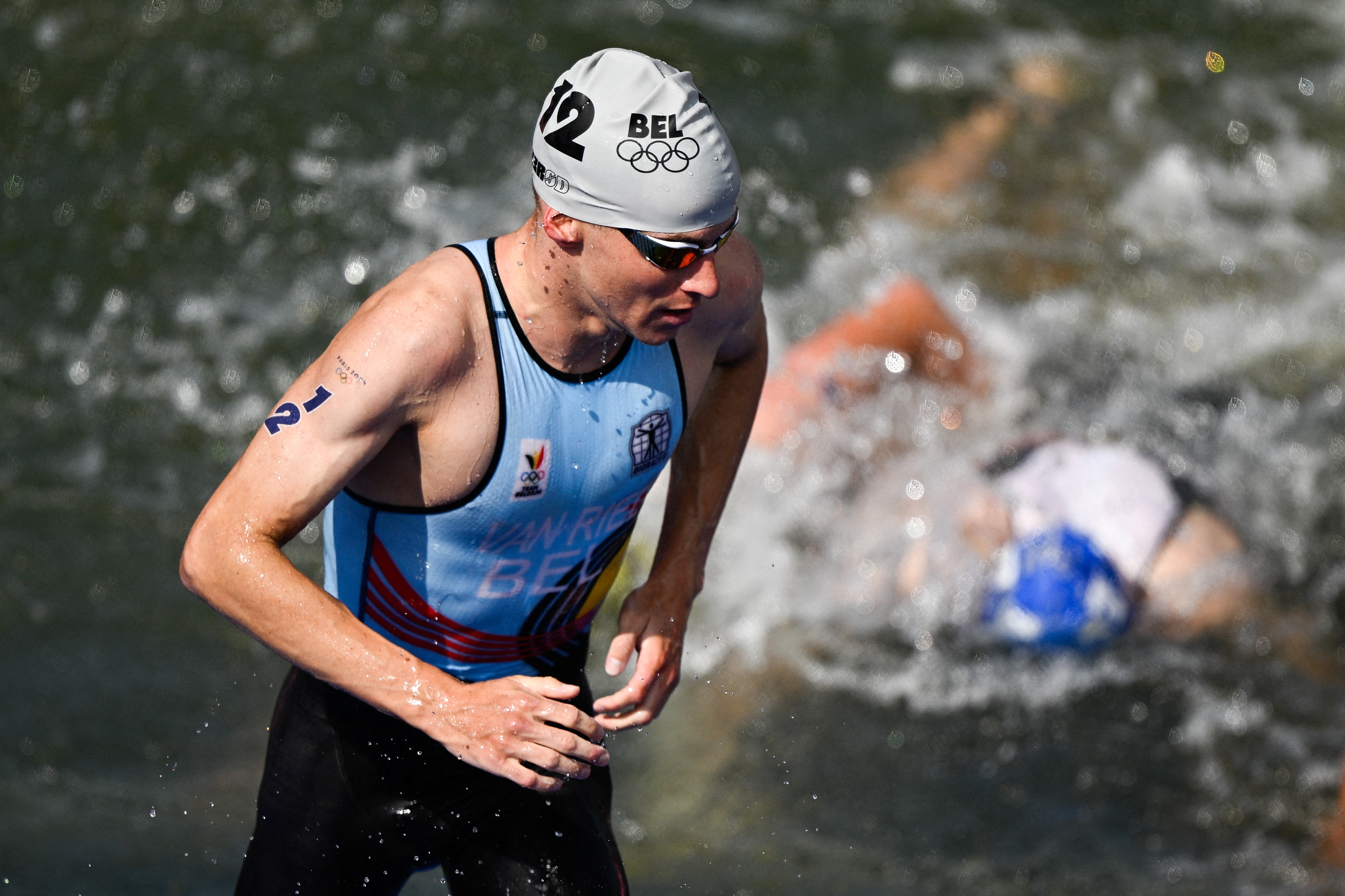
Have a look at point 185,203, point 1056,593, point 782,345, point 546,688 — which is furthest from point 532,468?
point 185,203

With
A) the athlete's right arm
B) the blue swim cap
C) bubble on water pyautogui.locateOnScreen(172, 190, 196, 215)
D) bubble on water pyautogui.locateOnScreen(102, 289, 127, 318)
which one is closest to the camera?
the athlete's right arm

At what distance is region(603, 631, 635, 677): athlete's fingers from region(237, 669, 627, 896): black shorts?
0.30 metres

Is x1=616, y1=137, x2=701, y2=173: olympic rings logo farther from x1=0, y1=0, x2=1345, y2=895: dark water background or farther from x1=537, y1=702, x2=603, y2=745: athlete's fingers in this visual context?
x1=0, y1=0, x2=1345, y2=895: dark water background

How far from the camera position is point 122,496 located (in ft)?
19.4

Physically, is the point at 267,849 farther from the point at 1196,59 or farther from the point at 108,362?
the point at 1196,59

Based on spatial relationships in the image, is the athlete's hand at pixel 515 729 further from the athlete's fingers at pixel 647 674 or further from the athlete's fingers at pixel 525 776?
the athlete's fingers at pixel 647 674

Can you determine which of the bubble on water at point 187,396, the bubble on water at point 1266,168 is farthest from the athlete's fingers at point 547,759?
the bubble on water at point 1266,168

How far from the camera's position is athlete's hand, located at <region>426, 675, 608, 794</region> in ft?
7.28

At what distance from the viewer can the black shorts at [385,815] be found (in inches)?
108

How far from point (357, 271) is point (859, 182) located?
9.16 ft

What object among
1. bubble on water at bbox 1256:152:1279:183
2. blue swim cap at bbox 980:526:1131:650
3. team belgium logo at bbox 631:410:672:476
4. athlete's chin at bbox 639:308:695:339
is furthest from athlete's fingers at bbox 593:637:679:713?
bubble on water at bbox 1256:152:1279:183

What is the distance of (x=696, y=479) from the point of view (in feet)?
9.94

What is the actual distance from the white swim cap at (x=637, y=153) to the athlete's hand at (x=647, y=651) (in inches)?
32.4

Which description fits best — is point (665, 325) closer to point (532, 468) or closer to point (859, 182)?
point (532, 468)
